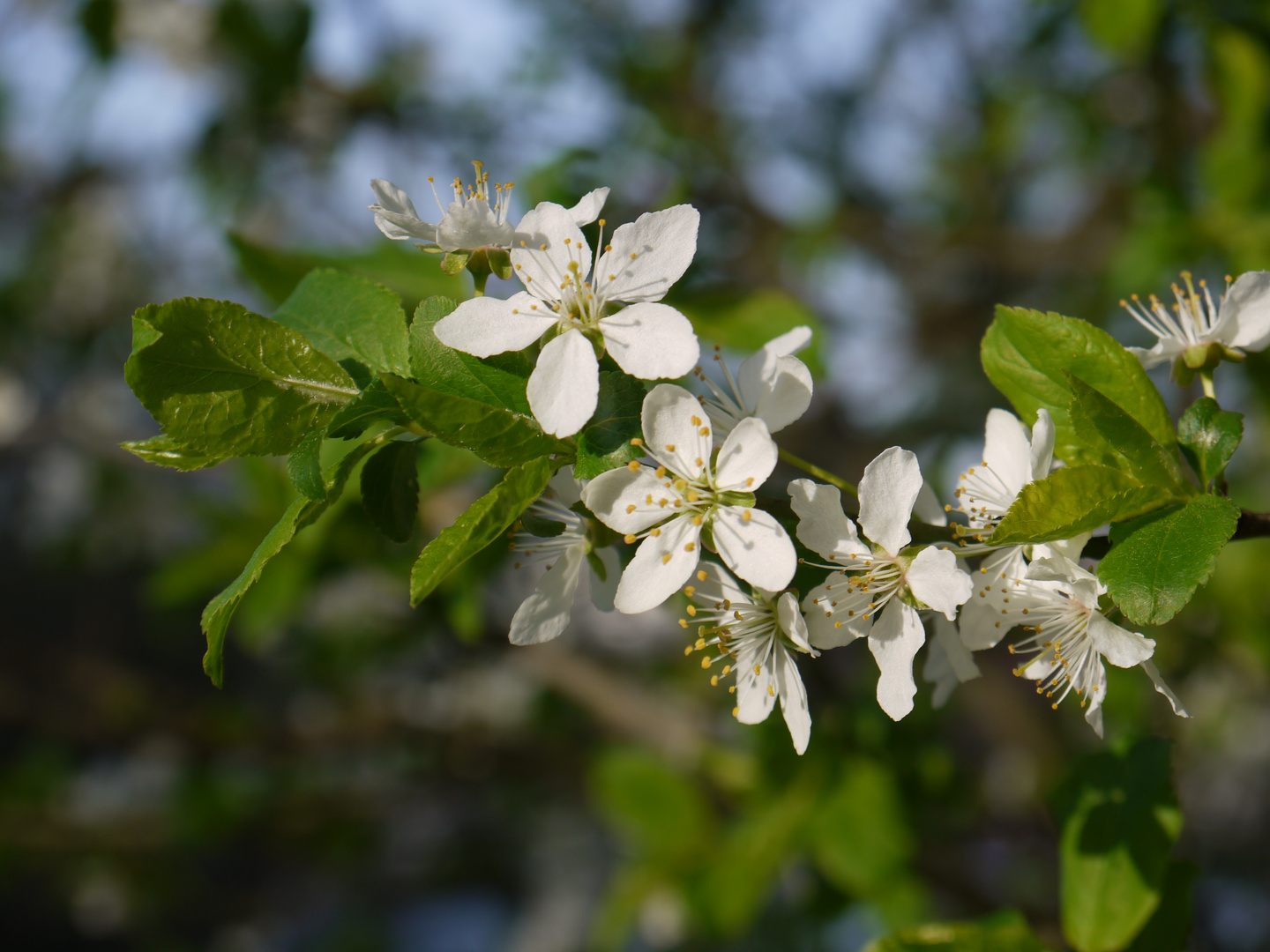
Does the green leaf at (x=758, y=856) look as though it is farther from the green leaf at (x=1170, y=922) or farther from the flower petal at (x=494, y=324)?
the flower petal at (x=494, y=324)

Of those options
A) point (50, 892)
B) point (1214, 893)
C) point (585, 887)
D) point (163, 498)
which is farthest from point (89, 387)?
point (1214, 893)

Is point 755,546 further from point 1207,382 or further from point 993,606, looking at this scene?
point 1207,382

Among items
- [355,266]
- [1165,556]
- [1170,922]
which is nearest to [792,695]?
[1165,556]

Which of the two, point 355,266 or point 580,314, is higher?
point 580,314

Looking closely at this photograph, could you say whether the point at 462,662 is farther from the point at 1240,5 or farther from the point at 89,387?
the point at 89,387

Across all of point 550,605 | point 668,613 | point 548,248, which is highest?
point 548,248

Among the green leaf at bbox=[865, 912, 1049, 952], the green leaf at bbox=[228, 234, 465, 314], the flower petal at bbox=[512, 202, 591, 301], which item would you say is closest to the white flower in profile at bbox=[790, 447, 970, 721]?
the flower petal at bbox=[512, 202, 591, 301]
